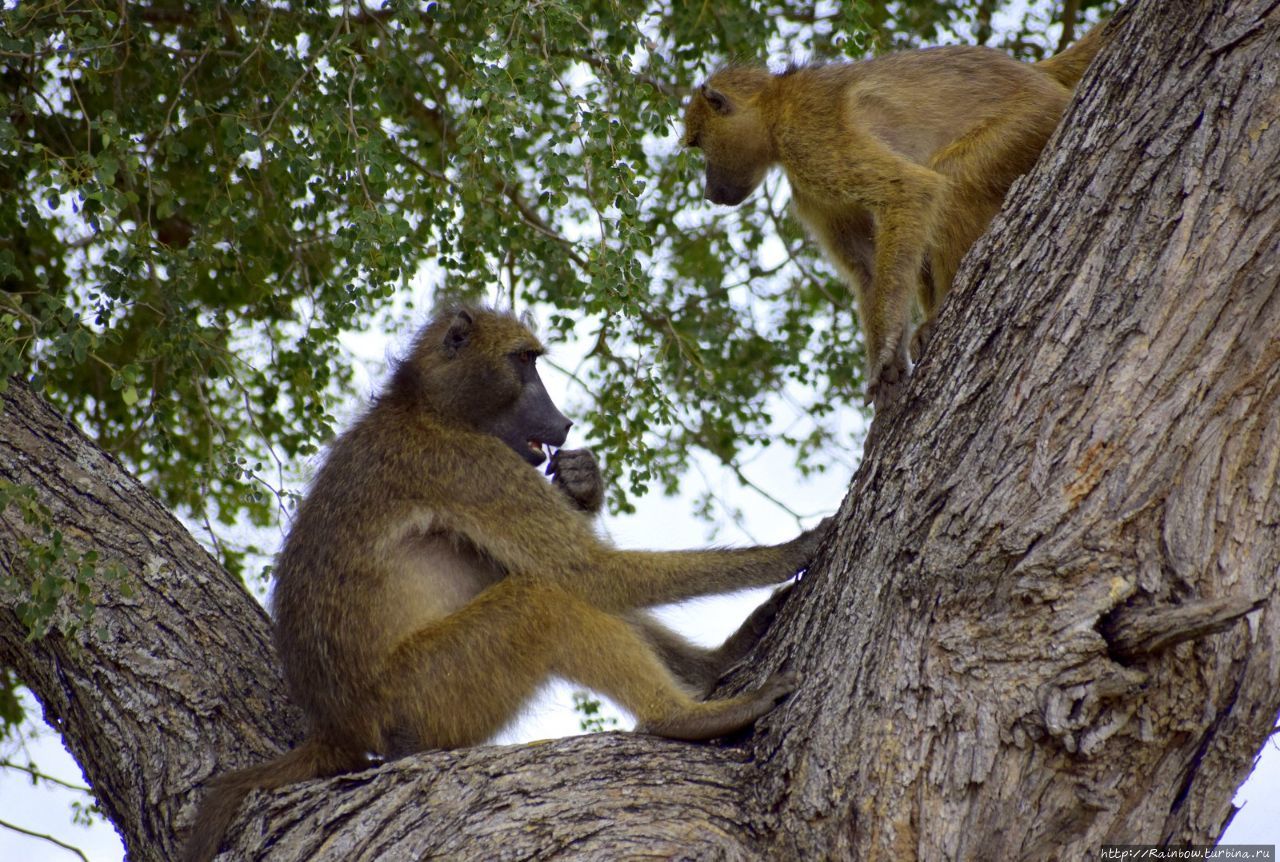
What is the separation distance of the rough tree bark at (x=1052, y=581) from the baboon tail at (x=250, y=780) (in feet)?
0.45

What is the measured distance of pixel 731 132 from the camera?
15.1 feet

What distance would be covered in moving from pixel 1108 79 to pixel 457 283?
2.63 metres

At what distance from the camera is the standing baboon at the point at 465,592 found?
3.37 metres

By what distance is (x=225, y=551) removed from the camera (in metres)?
4.64

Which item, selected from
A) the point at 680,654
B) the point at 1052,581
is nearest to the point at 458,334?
the point at 680,654

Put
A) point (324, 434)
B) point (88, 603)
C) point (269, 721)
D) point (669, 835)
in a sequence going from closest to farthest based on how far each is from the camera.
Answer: point (669, 835) < point (88, 603) < point (269, 721) < point (324, 434)

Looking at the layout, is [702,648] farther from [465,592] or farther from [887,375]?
[887,375]

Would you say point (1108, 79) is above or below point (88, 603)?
above

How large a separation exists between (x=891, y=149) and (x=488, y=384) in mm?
1522

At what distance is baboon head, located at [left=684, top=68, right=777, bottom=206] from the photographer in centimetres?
458

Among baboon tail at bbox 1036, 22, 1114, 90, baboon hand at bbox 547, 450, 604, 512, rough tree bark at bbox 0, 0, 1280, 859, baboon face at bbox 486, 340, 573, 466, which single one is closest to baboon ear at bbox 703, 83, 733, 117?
baboon tail at bbox 1036, 22, 1114, 90

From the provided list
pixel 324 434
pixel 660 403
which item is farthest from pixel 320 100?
pixel 660 403

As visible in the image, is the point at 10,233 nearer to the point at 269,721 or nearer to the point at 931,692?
the point at 269,721

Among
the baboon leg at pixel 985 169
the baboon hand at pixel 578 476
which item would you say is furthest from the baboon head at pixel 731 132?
the baboon hand at pixel 578 476
